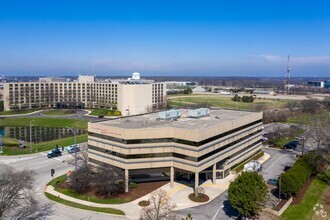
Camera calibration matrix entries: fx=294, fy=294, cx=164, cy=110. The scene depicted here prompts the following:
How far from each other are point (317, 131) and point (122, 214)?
4813 cm

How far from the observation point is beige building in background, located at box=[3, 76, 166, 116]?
12234 centimetres

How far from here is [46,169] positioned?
55.7 m

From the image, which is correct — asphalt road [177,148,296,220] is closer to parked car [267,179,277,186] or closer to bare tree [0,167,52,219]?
parked car [267,179,277,186]

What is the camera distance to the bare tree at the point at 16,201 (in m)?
33.2

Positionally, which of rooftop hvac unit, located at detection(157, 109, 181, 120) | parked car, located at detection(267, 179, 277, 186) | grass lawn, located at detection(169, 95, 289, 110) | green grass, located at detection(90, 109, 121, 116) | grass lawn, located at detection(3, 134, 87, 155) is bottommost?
parked car, located at detection(267, 179, 277, 186)

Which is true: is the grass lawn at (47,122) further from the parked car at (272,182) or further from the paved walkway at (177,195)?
the parked car at (272,182)

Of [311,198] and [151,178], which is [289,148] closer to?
[311,198]

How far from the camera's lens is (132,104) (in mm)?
121688

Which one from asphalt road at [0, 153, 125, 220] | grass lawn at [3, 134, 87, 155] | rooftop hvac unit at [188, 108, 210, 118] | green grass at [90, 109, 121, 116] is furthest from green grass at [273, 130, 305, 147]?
green grass at [90, 109, 121, 116]

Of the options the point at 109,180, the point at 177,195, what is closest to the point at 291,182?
the point at 177,195

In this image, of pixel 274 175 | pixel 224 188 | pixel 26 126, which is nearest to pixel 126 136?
pixel 224 188

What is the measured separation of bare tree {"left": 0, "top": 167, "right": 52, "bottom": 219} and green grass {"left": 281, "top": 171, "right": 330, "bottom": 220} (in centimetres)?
3236

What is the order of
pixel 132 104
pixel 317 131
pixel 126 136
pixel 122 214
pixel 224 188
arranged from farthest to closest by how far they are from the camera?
1. pixel 132 104
2. pixel 317 131
3. pixel 224 188
4. pixel 126 136
5. pixel 122 214

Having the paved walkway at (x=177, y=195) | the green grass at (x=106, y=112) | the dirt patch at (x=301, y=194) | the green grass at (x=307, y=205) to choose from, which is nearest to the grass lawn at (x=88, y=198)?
the paved walkway at (x=177, y=195)
